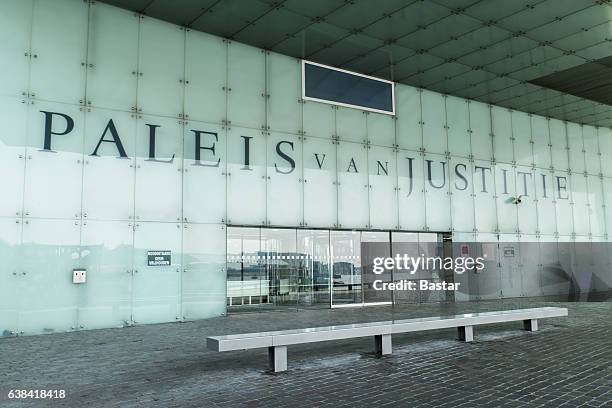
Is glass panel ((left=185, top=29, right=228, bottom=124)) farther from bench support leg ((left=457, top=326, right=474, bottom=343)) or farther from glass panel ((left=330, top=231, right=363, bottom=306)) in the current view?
bench support leg ((left=457, top=326, right=474, bottom=343))

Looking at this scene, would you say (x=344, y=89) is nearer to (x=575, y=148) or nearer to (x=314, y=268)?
(x=314, y=268)

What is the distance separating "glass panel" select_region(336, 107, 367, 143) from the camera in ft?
47.7

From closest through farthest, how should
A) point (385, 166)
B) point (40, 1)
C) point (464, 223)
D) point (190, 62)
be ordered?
point (40, 1), point (190, 62), point (385, 166), point (464, 223)

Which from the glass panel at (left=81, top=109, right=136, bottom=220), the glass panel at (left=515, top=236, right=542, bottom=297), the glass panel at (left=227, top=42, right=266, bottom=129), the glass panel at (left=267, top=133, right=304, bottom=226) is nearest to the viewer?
the glass panel at (left=81, top=109, right=136, bottom=220)

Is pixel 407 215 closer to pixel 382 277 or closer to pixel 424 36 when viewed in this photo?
pixel 382 277

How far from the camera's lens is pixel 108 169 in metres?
10.8

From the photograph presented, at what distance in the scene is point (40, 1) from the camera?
407 inches

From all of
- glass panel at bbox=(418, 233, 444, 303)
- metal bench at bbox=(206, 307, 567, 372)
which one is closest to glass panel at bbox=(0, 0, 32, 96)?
metal bench at bbox=(206, 307, 567, 372)

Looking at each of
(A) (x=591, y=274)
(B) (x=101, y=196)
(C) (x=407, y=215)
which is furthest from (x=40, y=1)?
(A) (x=591, y=274)

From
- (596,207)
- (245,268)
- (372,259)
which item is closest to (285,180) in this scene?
(245,268)

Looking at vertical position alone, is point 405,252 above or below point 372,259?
above

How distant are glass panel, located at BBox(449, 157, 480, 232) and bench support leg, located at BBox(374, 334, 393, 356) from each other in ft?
33.2

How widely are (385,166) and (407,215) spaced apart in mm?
1692

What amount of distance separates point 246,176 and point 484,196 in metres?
9.05
